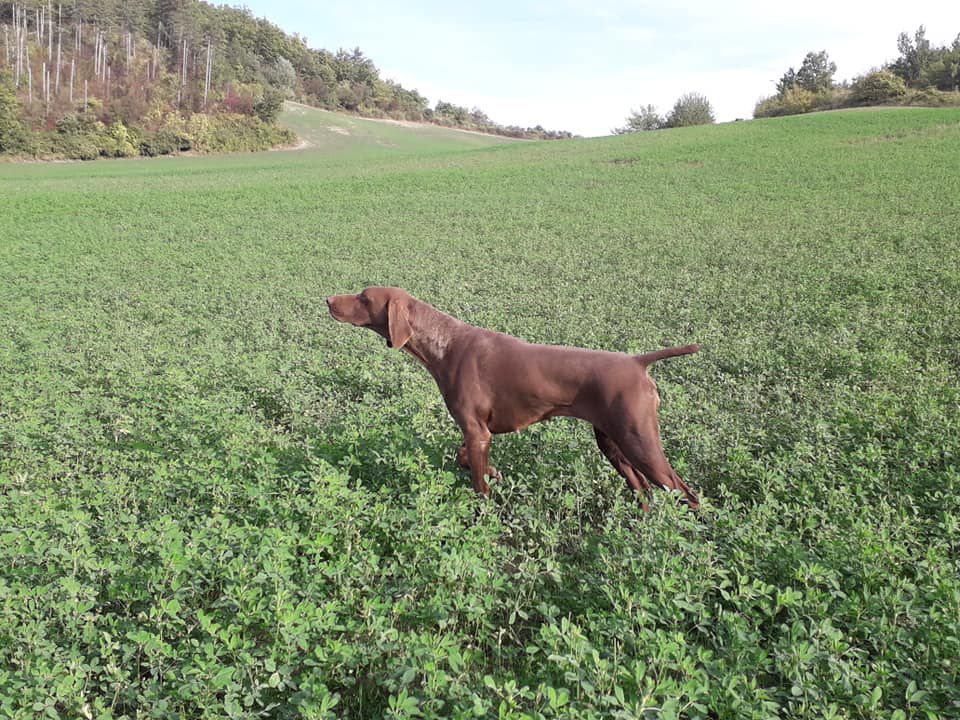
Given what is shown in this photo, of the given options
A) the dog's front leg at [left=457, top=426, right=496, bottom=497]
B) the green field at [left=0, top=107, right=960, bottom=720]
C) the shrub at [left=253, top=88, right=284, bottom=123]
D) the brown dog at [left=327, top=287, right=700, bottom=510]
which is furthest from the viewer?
the shrub at [left=253, top=88, right=284, bottom=123]

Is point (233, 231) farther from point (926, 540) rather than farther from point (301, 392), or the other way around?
point (926, 540)

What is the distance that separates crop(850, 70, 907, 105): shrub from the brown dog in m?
63.6

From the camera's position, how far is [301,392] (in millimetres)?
8141

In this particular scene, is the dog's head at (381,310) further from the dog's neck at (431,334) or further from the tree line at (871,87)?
the tree line at (871,87)

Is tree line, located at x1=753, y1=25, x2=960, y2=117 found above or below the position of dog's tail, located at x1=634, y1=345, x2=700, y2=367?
above

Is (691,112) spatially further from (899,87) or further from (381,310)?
(381,310)

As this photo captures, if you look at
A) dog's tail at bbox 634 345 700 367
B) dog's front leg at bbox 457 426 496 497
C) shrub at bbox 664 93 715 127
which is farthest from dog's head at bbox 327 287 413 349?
shrub at bbox 664 93 715 127

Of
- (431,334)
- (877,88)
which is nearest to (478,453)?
(431,334)

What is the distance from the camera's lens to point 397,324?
4.91 m

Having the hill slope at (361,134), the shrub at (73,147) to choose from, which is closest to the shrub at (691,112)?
the hill slope at (361,134)

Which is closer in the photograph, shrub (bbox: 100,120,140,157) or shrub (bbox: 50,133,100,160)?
shrub (bbox: 50,133,100,160)

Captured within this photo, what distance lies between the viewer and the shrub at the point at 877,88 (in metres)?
54.1

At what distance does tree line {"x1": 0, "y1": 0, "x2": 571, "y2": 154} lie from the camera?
197 feet

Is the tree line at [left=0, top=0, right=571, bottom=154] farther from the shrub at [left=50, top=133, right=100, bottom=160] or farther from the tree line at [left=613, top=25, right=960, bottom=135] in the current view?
the tree line at [left=613, top=25, right=960, bottom=135]
